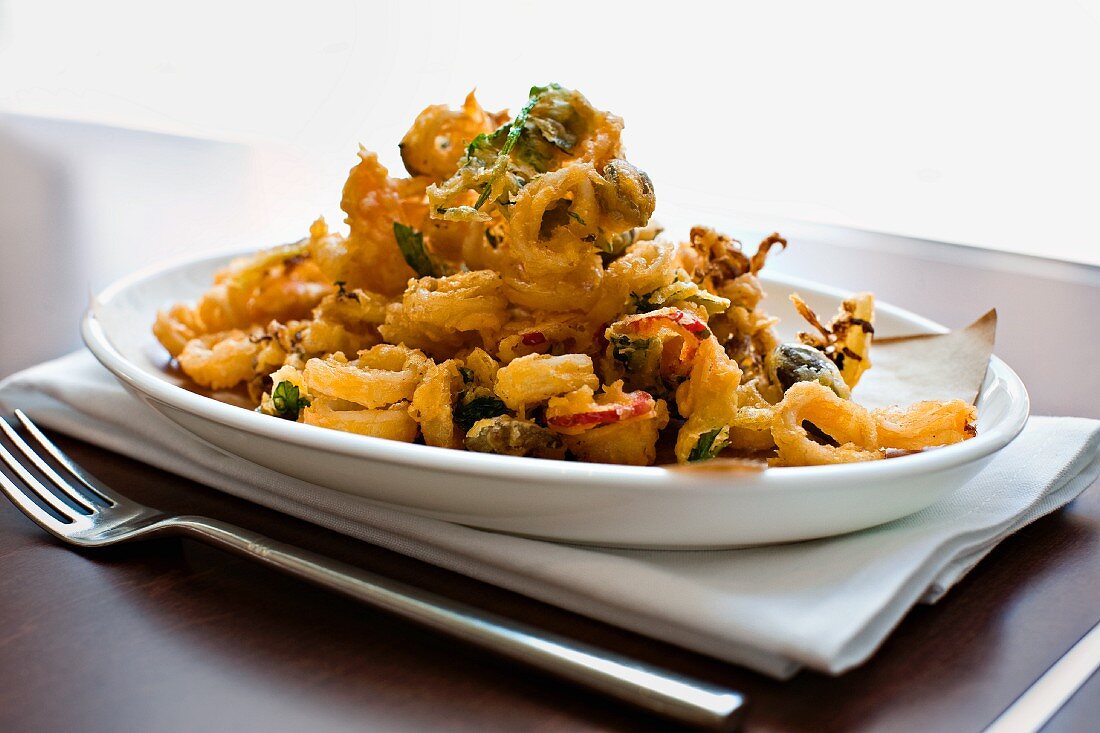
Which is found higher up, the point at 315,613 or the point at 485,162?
the point at 485,162

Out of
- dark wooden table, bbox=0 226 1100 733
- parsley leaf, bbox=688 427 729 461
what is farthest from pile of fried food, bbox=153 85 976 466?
dark wooden table, bbox=0 226 1100 733

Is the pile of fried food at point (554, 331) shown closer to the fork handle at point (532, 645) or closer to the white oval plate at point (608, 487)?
the white oval plate at point (608, 487)

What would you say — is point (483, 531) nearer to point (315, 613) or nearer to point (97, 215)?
point (315, 613)

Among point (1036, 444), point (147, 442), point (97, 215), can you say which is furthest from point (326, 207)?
point (1036, 444)

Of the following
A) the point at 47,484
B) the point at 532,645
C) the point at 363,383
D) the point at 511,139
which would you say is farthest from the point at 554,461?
the point at 47,484

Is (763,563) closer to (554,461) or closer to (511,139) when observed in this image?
(554,461)

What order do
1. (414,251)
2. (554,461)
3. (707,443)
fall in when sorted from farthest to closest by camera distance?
(414,251) → (707,443) → (554,461)
